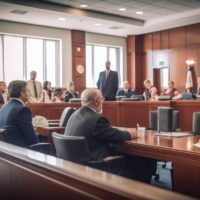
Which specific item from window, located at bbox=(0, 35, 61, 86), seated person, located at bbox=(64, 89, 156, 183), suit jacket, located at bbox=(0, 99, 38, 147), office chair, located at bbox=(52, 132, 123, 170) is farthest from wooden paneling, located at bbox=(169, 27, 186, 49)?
office chair, located at bbox=(52, 132, 123, 170)

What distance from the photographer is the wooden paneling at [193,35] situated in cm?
1137

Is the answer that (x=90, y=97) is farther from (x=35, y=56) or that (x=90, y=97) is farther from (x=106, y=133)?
(x=35, y=56)

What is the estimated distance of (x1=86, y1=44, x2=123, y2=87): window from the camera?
12680 mm

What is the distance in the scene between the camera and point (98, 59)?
13.0 m

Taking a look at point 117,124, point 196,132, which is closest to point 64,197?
point 196,132

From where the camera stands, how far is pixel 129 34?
13.0m

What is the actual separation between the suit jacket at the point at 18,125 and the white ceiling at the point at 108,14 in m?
6.10

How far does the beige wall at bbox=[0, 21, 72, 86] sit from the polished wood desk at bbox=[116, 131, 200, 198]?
344 inches

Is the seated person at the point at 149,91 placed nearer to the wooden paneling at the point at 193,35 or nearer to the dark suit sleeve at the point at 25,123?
the wooden paneling at the point at 193,35

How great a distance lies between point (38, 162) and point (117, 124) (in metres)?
6.25

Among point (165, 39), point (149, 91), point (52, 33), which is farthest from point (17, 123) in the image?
point (165, 39)

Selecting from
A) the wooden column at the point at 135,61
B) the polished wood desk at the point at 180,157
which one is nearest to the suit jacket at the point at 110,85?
the wooden column at the point at 135,61

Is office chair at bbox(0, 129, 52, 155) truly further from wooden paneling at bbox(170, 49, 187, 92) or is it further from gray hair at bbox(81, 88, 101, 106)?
wooden paneling at bbox(170, 49, 187, 92)

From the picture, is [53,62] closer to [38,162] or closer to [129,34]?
[129,34]
